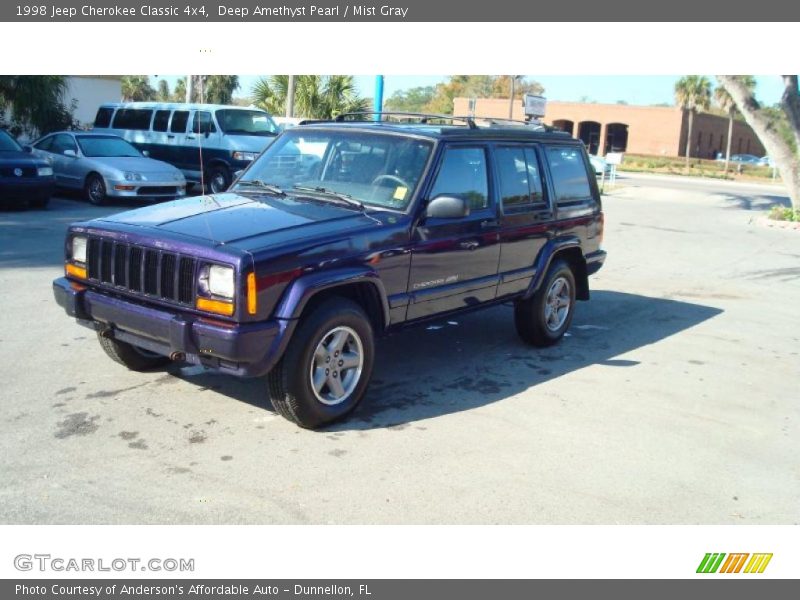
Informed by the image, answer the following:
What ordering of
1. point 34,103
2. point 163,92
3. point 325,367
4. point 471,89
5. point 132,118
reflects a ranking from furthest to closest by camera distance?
point 471,89 < point 163,92 < point 34,103 < point 132,118 < point 325,367

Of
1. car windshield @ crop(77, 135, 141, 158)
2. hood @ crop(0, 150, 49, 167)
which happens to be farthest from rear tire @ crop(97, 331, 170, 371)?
car windshield @ crop(77, 135, 141, 158)

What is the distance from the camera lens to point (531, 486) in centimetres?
458

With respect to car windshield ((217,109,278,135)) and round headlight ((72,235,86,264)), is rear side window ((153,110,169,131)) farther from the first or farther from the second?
round headlight ((72,235,86,264))

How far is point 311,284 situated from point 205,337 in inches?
27.7

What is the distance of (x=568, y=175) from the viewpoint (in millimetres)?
7688

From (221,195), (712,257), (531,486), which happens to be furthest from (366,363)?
(712,257)

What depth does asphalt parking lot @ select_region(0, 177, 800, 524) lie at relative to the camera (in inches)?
167

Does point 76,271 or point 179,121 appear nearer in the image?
point 76,271

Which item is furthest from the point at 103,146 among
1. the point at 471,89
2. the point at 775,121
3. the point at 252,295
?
the point at 471,89

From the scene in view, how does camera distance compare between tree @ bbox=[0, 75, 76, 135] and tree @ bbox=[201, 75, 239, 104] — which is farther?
tree @ bbox=[201, 75, 239, 104]

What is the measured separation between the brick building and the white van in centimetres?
5101

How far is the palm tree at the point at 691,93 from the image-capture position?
67188 mm

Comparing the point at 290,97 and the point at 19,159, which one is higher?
the point at 290,97

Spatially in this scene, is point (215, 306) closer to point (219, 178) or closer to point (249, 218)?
point (249, 218)
